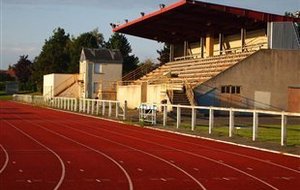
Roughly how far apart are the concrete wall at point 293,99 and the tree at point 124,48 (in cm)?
7483

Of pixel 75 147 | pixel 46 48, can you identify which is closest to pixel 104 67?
pixel 46 48

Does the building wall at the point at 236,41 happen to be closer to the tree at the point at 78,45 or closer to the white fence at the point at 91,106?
the white fence at the point at 91,106

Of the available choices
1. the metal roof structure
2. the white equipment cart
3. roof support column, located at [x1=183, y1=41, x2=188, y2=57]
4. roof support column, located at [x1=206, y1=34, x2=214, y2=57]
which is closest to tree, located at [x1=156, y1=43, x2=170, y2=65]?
the metal roof structure

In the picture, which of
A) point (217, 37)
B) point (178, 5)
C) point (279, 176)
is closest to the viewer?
point (279, 176)

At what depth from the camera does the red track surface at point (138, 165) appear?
465 inches

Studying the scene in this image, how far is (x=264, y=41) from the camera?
5503 centimetres

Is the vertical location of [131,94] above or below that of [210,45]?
below

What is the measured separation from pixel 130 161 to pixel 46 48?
403ft

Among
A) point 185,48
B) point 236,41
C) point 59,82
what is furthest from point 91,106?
point 59,82

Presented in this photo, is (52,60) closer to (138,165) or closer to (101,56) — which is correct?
(101,56)

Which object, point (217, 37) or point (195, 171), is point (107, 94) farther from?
point (195, 171)

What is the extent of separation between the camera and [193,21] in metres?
59.6

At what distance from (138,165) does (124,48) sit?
118 metres

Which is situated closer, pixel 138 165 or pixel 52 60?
pixel 138 165
